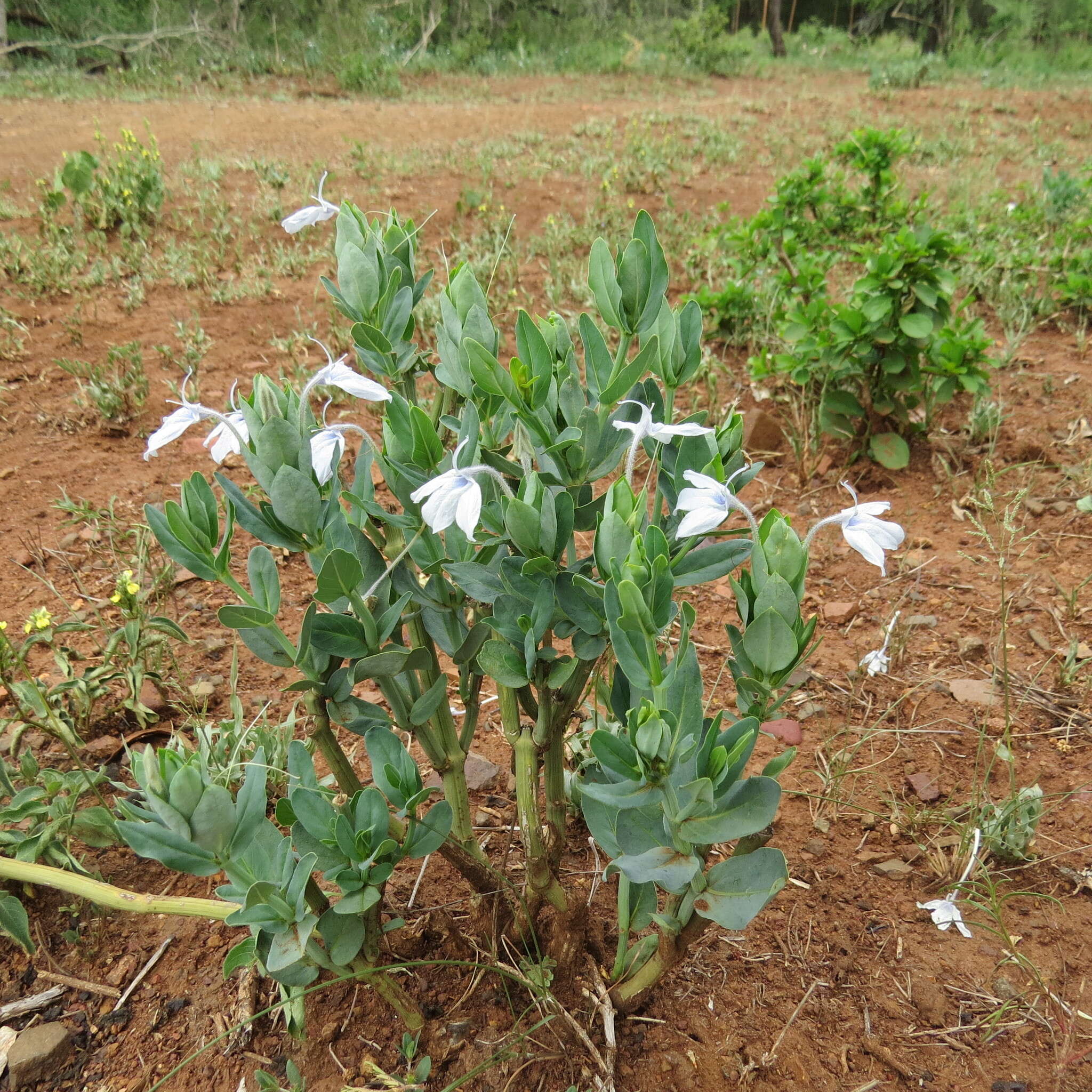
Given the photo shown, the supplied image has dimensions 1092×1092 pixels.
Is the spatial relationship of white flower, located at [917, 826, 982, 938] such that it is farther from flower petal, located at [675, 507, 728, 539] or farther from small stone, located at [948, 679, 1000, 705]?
flower petal, located at [675, 507, 728, 539]

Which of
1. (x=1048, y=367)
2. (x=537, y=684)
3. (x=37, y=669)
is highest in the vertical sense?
(x=537, y=684)

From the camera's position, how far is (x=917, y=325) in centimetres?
304

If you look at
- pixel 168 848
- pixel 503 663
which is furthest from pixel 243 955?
pixel 503 663

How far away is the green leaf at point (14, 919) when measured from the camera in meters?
1.59

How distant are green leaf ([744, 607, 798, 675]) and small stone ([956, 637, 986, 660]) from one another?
1574 mm

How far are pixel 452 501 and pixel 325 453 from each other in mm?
285

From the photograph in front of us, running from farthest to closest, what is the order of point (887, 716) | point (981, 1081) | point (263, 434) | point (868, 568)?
point (868, 568) < point (887, 716) < point (981, 1081) < point (263, 434)

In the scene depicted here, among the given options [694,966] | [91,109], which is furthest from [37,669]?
[91,109]

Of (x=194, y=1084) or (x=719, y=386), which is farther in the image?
(x=719, y=386)

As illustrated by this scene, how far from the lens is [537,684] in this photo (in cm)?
131

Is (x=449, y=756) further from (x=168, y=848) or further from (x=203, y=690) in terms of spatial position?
(x=203, y=690)

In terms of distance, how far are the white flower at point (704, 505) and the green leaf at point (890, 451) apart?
237cm

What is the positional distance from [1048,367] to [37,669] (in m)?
4.08

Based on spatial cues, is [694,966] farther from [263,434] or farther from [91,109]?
[91,109]
